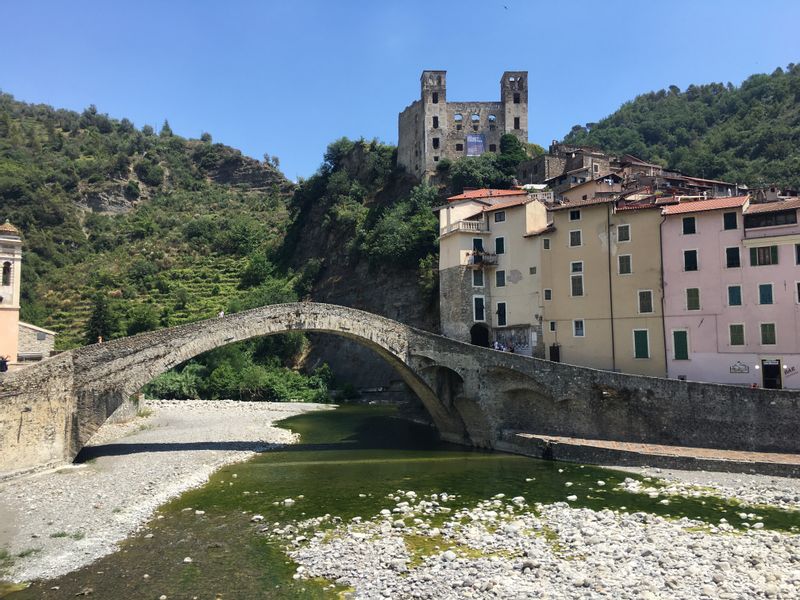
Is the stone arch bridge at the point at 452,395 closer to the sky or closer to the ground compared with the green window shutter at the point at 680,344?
closer to the ground

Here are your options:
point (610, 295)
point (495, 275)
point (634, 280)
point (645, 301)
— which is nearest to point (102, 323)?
point (495, 275)

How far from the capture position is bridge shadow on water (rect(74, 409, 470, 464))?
25.4m

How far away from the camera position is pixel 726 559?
40.4 ft

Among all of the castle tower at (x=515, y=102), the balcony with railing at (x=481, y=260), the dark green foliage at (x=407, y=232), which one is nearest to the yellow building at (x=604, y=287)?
the balcony with railing at (x=481, y=260)

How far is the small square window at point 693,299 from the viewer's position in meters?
25.7

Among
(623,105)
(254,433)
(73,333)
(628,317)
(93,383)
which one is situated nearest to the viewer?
(93,383)

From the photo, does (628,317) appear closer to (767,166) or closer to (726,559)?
(726,559)

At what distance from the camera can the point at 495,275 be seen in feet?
109

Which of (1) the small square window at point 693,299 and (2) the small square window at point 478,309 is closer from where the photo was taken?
(1) the small square window at point 693,299

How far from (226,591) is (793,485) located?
16.5m

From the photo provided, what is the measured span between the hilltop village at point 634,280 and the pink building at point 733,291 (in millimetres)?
42

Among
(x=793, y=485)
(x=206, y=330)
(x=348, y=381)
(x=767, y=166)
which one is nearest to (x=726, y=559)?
(x=793, y=485)

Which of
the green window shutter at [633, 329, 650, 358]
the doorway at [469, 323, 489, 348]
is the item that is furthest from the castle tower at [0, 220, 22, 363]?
the green window shutter at [633, 329, 650, 358]

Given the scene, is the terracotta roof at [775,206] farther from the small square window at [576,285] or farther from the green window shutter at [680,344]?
the small square window at [576,285]
